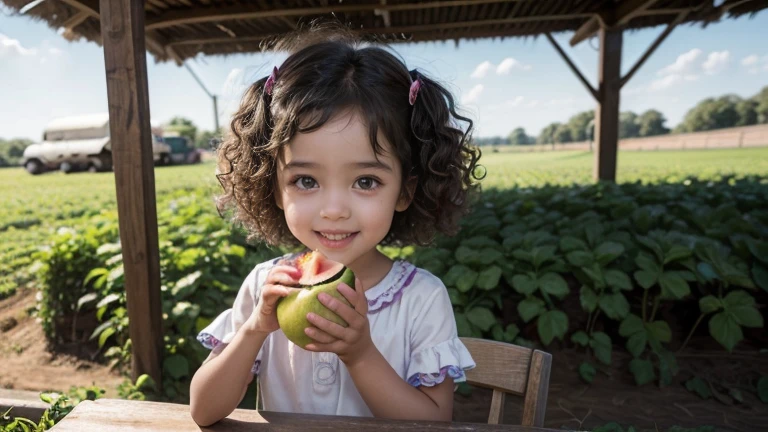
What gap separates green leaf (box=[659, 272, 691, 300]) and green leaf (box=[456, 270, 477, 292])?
3.75 ft

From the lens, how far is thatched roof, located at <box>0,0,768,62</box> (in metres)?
5.47

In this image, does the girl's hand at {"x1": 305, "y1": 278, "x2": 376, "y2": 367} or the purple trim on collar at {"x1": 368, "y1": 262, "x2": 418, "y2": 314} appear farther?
the purple trim on collar at {"x1": 368, "y1": 262, "x2": 418, "y2": 314}

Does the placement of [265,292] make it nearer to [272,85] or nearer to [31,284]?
[272,85]

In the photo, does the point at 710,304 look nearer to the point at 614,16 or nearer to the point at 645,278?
the point at 645,278

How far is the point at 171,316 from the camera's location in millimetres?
3344

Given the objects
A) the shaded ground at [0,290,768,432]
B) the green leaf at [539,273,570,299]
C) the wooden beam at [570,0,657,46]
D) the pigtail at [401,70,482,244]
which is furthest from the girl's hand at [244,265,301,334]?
the wooden beam at [570,0,657,46]

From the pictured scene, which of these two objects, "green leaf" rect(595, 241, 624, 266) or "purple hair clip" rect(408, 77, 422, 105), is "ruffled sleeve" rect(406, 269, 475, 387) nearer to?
"purple hair clip" rect(408, 77, 422, 105)

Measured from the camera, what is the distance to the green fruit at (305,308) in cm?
92

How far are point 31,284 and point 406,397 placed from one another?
561 cm

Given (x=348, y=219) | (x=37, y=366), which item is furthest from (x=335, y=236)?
(x=37, y=366)

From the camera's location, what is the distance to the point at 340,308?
927mm

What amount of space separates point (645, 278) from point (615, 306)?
25cm

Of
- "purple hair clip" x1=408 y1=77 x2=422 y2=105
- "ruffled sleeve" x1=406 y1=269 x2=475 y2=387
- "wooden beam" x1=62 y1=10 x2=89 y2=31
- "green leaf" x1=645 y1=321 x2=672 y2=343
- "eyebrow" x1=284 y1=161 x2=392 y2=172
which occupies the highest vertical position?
"wooden beam" x1=62 y1=10 x2=89 y2=31

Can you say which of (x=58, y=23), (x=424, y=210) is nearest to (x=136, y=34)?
(x=424, y=210)
